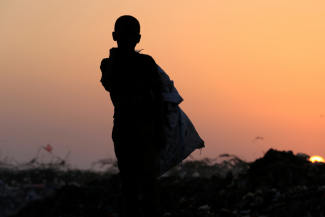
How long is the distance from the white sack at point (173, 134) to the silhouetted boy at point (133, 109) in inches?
7.3

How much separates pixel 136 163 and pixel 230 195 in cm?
431

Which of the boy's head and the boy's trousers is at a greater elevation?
the boy's head

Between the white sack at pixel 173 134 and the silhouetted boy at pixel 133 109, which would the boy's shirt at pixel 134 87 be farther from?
the white sack at pixel 173 134

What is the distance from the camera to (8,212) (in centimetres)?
972

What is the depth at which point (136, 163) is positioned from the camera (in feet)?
10.1

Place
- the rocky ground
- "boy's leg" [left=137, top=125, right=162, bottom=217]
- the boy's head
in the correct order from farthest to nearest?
the rocky ground, the boy's head, "boy's leg" [left=137, top=125, right=162, bottom=217]

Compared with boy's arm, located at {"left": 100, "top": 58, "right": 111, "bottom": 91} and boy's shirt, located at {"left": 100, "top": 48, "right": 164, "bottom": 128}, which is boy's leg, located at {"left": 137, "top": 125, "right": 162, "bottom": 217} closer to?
boy's shirt, located at {"left": 100, "top": 48, "right": 164, "bottom": 128}

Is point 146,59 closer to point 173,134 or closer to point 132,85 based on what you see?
point 132,85

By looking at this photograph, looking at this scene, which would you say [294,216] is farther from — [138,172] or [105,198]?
[105,198]

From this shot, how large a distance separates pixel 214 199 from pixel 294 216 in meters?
1.99

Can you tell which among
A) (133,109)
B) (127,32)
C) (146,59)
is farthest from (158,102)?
(127,32)

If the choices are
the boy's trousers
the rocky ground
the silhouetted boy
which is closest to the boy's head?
the silhouetted boy

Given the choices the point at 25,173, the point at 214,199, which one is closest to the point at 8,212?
the point at 25,173

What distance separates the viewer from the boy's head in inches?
119
